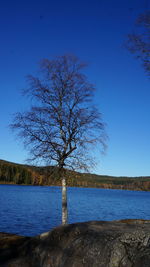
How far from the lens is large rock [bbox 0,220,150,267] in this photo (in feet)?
24.5

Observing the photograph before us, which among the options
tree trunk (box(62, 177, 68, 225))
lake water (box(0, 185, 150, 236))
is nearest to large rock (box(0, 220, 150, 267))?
lake water (box(0, 185, 150, 236))

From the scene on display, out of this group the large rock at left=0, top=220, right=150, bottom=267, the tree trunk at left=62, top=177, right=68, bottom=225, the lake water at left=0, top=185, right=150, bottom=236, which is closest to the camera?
the large rock at left=0, top=220, right=150, bottom=267

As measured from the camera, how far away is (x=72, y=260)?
340 inches

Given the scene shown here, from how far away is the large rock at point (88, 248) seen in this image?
24.5 feet

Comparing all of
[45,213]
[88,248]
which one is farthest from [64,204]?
[45,213]

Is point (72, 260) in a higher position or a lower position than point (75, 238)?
lower

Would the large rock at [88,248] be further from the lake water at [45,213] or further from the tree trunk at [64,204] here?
the tree trunk at [64,204]

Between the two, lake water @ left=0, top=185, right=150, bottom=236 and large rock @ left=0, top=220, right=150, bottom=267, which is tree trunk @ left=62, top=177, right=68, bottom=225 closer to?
lake water @ left=0, top=185, right=150, bottom=236

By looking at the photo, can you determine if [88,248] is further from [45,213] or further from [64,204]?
[45,213]

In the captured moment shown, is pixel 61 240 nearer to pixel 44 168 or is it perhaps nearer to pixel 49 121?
pixel 44 168

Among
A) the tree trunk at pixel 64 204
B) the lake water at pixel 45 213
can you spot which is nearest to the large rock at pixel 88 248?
the lake water at pixel 45 213

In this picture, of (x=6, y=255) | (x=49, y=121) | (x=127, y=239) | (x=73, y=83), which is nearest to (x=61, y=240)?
(x=127, y=239)

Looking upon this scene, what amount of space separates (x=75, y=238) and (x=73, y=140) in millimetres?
9788

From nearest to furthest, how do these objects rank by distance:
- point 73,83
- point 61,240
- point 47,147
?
1. point 61,240
2. point 47,147
3. point 73,83
